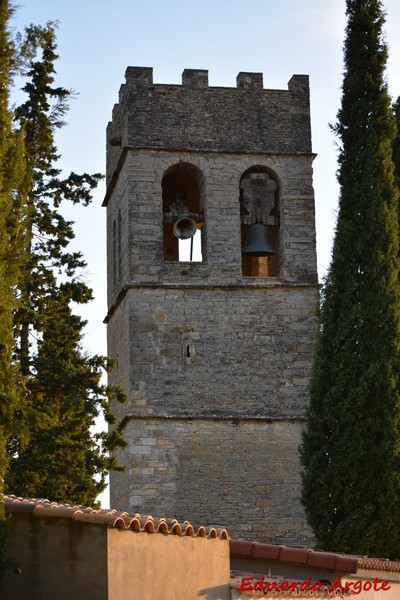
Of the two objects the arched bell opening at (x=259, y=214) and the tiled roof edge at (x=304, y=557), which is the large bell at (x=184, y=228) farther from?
the tiled roof edge at (x=304, y=557)

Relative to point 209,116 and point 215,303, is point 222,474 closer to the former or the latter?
point 215,303

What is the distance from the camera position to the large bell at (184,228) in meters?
24.8

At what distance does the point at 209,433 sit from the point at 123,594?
40.4ft

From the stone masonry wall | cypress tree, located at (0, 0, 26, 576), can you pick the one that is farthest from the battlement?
cypress tree, located at (0, 0, 26, 576)

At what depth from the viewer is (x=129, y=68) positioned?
2520 centimetres

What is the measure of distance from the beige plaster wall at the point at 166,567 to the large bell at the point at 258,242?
482 inches

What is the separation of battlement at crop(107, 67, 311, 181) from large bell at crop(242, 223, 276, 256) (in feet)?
4.70

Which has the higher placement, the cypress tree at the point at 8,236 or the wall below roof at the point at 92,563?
the cypress tree at the point at 8,236

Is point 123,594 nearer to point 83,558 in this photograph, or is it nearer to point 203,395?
point 83,558

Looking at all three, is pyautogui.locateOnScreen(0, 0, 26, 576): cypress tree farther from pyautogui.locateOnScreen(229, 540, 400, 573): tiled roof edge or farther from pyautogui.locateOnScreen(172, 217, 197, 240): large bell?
pyautogui.locateOnScreen(172, 217, 197, 240): large bell

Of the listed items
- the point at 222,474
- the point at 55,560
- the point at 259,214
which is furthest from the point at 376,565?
the point at 259,214

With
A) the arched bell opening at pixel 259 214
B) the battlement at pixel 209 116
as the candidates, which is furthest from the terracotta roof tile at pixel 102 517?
the battlement at pixel 209 116

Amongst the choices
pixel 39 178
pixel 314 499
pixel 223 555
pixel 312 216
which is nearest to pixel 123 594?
pixel 223 555

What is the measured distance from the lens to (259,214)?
2525cm
